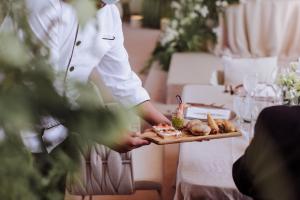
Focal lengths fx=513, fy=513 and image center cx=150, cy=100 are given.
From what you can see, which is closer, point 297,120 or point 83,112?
point 83,112

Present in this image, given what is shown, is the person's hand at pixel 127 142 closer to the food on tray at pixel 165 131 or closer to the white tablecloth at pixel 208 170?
the food on tray at pixel 165 131

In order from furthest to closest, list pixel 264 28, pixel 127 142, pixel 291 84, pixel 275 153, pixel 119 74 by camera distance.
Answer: pixel 264 28, pixel 291 84, pixel 119 74, pixel 275 153, pixel 127 142

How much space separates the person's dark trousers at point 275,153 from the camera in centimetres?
101

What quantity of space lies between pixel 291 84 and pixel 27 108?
1622 mm

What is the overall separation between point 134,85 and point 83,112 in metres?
1.38

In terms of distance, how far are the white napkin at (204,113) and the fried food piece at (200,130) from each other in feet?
0.96

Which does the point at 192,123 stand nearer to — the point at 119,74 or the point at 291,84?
the point at 119,74

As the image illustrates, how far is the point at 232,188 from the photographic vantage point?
4.81ft

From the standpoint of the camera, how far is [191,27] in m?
4.56

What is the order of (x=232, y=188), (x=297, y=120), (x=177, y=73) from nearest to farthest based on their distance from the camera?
(x=297, y=120)
(x=232, y=188)
(x=177, y=73)

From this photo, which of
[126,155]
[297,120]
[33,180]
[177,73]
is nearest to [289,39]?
[177,73]

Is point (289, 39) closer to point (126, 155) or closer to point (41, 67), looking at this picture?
A: point (126, 155)

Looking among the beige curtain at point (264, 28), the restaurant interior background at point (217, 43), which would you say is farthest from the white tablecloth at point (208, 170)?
the beige curtain at point (264, 28)

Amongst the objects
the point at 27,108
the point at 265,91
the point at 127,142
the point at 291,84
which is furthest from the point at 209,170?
the point at 27,108
